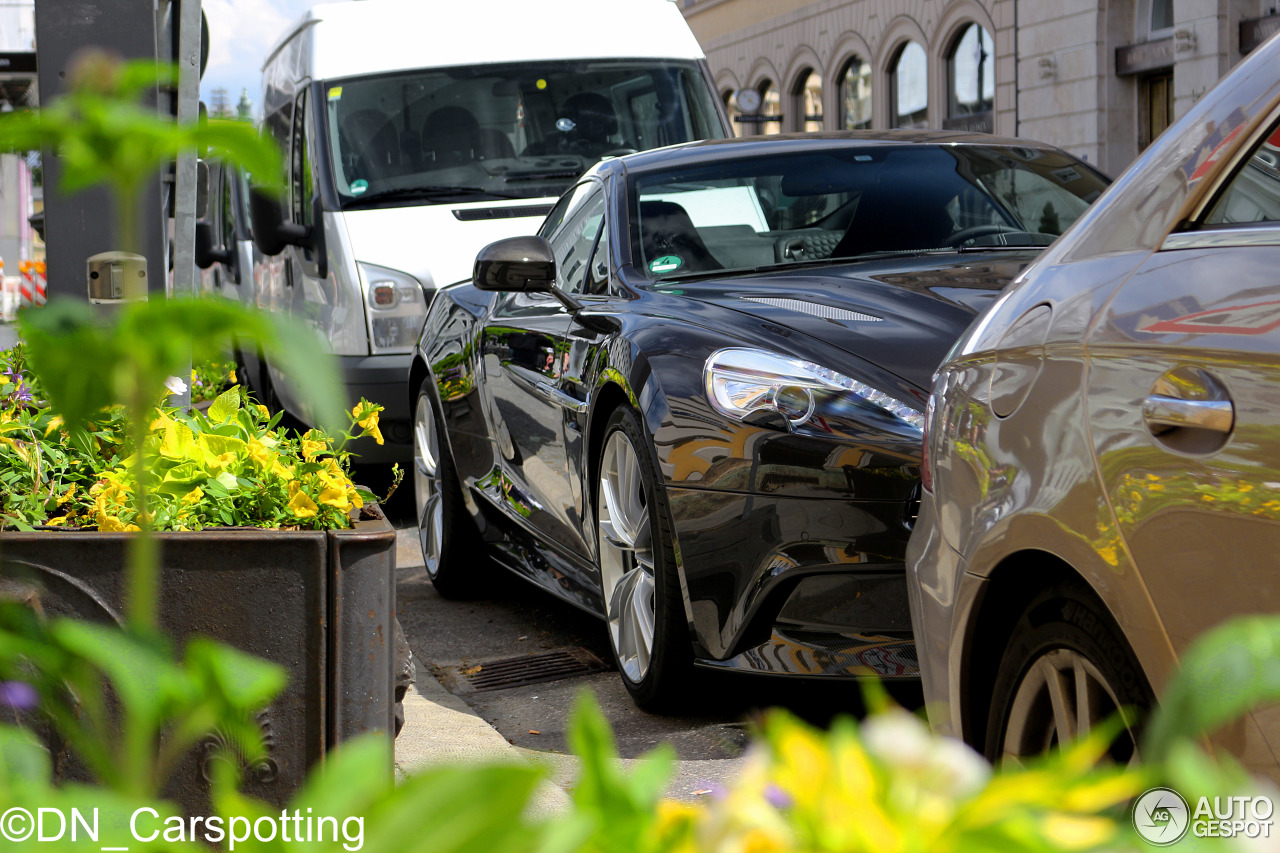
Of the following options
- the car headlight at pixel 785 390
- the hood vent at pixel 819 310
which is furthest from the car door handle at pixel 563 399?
the car headlight at pixel 785 390

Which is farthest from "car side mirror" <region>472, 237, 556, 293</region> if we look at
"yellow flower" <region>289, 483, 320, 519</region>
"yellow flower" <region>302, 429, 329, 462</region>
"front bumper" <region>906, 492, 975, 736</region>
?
"front bumper" <region>906, 492, 975, 736</region>

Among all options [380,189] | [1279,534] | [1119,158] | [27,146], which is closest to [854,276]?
[1279,534]

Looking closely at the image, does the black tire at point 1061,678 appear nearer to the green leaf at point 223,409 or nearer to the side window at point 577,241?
the green leaf at point 223,409

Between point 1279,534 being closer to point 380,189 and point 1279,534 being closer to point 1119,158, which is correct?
point 380,189

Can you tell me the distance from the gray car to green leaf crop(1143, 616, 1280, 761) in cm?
117

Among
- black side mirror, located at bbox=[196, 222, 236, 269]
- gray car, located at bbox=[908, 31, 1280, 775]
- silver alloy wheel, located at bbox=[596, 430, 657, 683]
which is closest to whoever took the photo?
gray car, located at bbox=[908, 31, 1280, 775]

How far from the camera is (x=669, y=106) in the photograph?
923 centimetres

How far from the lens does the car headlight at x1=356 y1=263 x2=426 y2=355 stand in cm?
808

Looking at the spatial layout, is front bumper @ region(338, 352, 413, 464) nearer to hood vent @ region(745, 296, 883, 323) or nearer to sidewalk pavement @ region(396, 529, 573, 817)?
sidewalk pavement @ region(396, 529, 573, 817)

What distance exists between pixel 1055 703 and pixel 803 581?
1357mm

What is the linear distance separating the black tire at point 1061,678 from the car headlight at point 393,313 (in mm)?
5955

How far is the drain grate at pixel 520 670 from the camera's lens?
482 centimetres

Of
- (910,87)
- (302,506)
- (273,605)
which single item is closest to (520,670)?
(302,506)

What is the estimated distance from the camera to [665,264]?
4.82 meters
